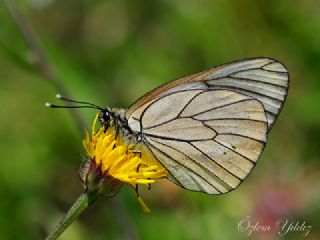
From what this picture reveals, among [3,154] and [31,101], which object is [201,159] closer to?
[3,154]

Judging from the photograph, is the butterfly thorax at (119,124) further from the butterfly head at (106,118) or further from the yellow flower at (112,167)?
the yellow flower at (112,167)

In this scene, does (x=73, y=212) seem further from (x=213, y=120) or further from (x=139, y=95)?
(x=139, y=95)

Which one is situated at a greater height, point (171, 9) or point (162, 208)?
point (171, 9)

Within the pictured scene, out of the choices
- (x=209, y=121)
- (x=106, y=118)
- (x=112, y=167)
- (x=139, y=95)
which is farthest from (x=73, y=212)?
(x=139, y=95)

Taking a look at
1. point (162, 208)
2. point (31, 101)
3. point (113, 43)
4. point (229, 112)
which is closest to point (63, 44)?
point (113, 43)

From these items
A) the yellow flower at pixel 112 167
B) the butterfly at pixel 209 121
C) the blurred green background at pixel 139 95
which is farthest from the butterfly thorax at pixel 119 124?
the blurred green background at pixel 139 95
